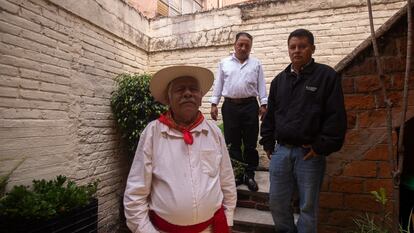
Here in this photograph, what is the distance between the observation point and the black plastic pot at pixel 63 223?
2.70 m

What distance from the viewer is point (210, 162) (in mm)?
1731

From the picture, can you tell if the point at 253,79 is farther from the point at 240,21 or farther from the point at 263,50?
the point at 240,21

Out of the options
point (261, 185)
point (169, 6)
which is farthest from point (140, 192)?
point (169, 6)

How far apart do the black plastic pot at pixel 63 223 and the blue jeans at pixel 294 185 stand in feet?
6.90

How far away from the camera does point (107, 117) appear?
15.8 ft

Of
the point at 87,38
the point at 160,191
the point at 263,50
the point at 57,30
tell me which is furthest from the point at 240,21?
the point at 160,191

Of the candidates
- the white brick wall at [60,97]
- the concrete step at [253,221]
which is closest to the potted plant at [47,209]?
the white brick wall at [60,97]

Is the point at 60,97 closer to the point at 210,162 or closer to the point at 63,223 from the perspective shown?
the point at 63,223

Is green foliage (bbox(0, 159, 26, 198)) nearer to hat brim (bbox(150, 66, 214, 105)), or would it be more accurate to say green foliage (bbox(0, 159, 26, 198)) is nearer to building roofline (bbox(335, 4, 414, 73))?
hat brim (bbox(150, 66, 214, 105))

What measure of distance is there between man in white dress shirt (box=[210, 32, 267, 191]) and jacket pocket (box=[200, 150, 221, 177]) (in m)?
1.95

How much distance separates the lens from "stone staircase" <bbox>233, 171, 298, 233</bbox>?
3.36 metres

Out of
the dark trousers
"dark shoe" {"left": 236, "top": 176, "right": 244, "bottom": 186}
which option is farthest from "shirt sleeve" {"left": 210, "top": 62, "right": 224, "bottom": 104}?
"dark shoe" {"left": 236, "top": 176, "right": 244, "bottom": 186}

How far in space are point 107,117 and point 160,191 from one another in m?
3.50

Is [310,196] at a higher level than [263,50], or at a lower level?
lower
